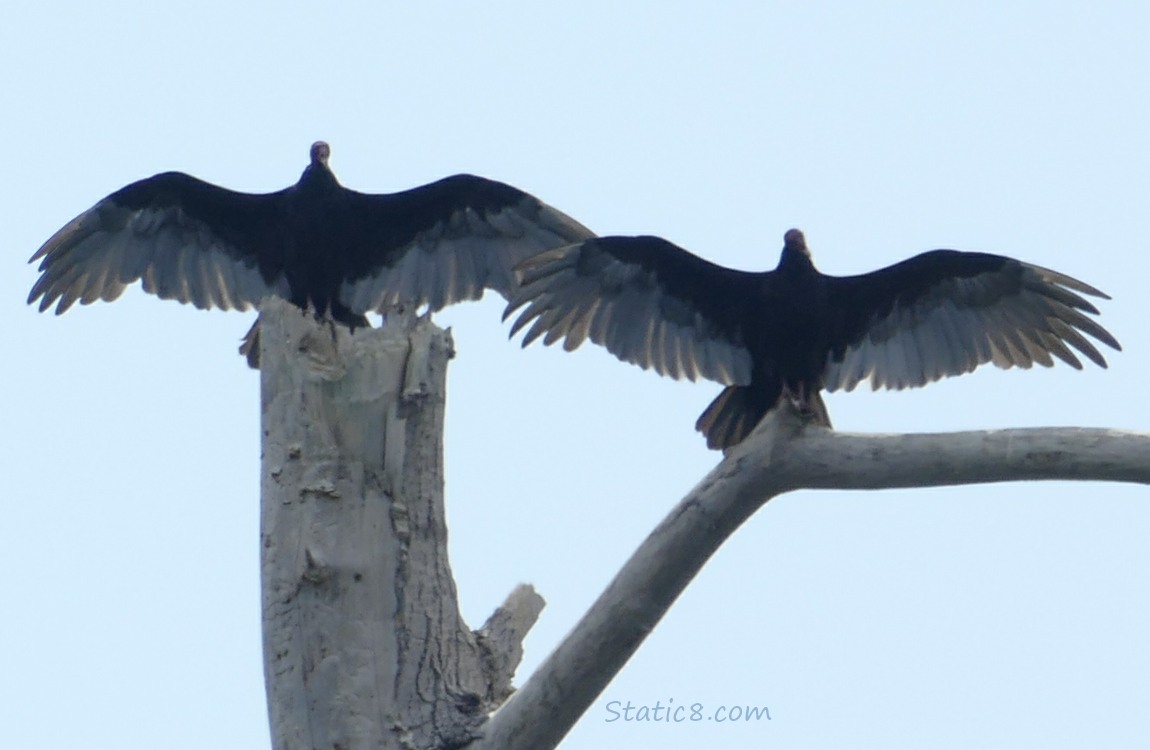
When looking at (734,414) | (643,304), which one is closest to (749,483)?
(734,414)

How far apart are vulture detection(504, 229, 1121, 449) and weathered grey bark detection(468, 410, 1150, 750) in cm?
101

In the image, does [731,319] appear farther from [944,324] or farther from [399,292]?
[399,292]

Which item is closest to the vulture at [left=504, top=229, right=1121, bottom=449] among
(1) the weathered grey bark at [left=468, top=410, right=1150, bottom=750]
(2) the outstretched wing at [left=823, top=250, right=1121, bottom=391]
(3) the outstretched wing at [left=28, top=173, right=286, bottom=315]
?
(2) the outstretched wing at [left=823, top=250, right=1121, bottom=391]

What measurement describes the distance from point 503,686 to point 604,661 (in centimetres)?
58

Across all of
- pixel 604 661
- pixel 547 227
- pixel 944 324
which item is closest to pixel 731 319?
pixel 944 324

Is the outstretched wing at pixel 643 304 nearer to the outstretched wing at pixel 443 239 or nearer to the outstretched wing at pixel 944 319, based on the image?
the outstretched wing at pixel 944 319

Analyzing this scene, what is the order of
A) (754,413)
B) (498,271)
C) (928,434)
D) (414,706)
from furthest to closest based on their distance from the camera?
(498,271)
(754,413)
(414,706)
(928,434)

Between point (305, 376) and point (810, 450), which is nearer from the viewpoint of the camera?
point (810, 450)

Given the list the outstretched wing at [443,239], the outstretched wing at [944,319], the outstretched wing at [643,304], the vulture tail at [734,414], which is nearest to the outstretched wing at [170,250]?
the outstretched wing at [443,239]

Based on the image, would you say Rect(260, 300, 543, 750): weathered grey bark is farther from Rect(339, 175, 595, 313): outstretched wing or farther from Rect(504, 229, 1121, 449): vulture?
Rect(339, 175, 595, 313): outstretched wing

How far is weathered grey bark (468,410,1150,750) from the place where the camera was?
3.97m

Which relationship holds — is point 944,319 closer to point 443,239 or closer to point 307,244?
point 443,239

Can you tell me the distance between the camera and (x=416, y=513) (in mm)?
4504

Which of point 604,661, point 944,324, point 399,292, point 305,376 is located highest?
point 399,292
